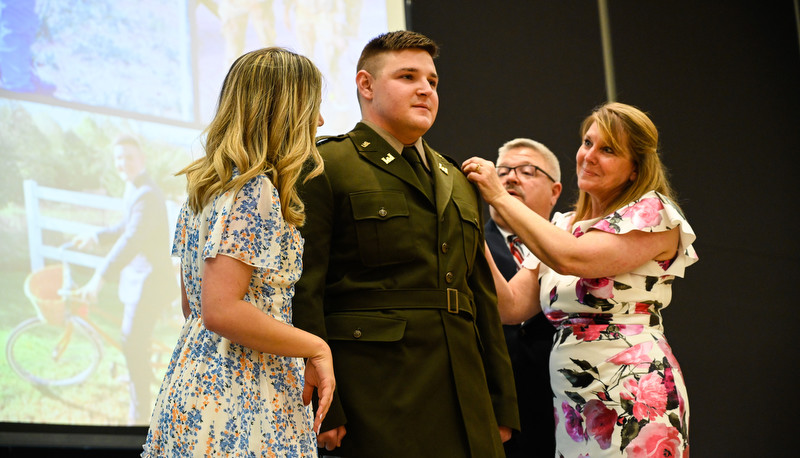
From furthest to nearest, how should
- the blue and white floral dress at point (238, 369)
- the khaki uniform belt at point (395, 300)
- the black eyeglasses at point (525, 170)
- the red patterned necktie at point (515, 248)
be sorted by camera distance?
the black eyeglasses at point (525, 170) < the red patterned necktie at point (515, 248) < the khaki uniform belt at point (395, 300) < the blue and white floral dress at point (238, 369)

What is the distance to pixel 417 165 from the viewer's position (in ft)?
6.82

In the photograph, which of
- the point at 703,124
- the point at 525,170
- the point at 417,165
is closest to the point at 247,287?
the point at 417,165

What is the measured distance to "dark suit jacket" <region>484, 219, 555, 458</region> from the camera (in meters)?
2.59

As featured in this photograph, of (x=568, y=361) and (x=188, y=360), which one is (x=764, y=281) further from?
(x=188, y=360)

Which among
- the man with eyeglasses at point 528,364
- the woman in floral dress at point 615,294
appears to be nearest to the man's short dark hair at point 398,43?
the woman in floral dress at point 615,294

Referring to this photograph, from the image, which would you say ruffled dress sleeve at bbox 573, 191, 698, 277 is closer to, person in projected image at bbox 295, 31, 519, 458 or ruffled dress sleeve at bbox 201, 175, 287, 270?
person in projected image at bbox 295, 31, 519, 458

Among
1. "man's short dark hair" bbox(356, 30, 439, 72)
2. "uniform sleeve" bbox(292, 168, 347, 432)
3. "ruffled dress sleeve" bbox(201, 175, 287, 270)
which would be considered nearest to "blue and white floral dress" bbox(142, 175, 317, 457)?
"ruffled dress sleeve" bbox(201, 175, 287, 270)

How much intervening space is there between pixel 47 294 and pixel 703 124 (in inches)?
151

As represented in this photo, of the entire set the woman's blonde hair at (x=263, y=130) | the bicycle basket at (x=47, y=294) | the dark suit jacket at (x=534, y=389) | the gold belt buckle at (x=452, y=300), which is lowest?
the dark suit jacket at (x=534, y=389)

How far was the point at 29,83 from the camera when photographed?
3.30 metres

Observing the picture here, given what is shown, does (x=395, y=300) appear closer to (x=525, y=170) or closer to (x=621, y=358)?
(x=621, y=358)

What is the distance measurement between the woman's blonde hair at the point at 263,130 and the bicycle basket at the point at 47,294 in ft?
6.15

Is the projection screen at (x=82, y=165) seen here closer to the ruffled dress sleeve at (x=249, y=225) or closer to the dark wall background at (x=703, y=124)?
the dark wall background at (x=703, y=124)

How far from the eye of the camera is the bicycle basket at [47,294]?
3.20 metres
